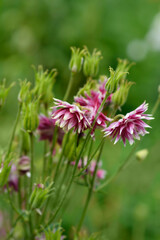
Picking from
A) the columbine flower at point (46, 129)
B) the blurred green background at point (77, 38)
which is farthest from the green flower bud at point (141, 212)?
the columbine flower at point (46, 129)

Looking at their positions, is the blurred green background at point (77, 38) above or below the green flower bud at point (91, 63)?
above

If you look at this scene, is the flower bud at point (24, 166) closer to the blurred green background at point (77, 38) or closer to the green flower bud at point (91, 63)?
the green flower bud at point (91, 63)

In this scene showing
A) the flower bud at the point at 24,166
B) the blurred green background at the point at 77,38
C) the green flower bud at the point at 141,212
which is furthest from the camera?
the blurred green background at the point at 77,38

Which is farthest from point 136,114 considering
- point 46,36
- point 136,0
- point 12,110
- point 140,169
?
point 136,0

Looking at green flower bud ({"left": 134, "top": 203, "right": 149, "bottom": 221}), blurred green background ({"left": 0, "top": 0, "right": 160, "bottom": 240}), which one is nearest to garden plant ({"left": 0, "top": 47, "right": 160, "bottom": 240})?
green flower bud ({"left": 134, "top": 203, "right": 149, "bottom": 221})

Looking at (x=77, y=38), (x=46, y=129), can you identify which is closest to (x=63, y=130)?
(x=46, y=129)

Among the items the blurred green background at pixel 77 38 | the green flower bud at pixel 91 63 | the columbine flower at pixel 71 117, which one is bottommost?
the columbine flower at pixel 71 117
